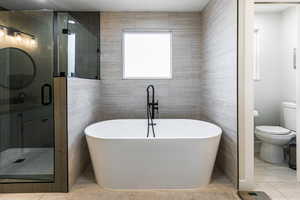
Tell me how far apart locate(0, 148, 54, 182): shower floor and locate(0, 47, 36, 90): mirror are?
0.95 meters

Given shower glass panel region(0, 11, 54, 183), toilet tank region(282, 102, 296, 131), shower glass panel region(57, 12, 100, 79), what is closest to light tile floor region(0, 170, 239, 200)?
shower glass panel region(0, 11, 54, 183)

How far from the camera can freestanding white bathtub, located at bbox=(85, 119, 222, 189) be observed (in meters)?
2.11

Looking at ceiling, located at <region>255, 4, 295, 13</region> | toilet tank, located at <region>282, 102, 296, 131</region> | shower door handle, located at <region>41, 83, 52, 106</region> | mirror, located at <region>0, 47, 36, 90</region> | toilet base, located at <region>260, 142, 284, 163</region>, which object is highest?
ceiling, located at <region>255, 4, 295, 13</region>

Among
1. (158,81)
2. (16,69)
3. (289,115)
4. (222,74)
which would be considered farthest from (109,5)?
(289,115)

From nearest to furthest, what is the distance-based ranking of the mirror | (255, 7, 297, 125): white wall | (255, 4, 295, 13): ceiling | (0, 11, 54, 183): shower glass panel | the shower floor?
the shower floor
(0, 11, 54, 183): shower glass panel
the mirror
(255, 4, 295, 13): ceiling
(255, 7, 297, 125): white wall

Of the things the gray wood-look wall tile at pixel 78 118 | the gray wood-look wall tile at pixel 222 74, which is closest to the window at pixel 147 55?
the gray wood-look wall tile at pixel 222 74

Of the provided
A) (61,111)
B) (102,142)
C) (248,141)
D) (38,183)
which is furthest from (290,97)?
(38,183)

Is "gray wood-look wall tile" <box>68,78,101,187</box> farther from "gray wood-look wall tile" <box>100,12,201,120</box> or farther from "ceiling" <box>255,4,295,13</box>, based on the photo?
"ceiling" <box>255,4,295,13</box>

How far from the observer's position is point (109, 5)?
10.6ft

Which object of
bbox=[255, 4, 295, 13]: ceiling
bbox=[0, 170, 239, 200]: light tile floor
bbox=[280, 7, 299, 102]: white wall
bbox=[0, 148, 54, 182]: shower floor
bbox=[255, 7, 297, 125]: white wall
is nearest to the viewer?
bbox=[0, 170, 239, 200]: light tile floor

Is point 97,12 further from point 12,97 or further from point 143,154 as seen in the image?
point 143,154

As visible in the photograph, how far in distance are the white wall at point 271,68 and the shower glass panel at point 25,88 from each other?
3.46 meters

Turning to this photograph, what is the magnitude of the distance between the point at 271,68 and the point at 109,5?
3048 mm

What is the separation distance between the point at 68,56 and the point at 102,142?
125 centimetres
